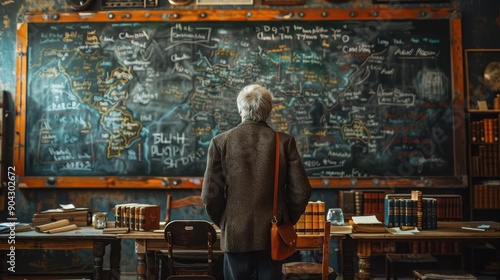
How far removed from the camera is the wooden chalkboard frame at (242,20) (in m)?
6.21

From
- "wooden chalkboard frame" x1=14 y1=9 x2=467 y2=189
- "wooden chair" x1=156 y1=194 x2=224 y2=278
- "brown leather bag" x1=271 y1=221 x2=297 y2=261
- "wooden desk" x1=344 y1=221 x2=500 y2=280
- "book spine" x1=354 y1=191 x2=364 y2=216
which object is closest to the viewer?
"brown leather bag" x1=271 y1=221 x2=297 y2=261

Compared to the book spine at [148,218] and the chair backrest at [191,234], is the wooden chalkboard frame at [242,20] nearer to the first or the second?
the book spine at [148,218]

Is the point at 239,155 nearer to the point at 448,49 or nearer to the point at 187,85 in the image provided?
the point at 187,85

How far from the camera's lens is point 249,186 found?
3102mm

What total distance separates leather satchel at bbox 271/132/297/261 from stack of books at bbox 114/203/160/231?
63.0 inches

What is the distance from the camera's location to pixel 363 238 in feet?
13.4

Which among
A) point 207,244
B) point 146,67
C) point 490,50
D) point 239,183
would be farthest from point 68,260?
point 490,50

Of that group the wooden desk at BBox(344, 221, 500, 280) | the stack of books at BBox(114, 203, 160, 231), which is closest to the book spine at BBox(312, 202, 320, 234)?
the wooden desk at BBox(344, 221, 500, 280)

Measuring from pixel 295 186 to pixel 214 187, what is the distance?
484 millimetres

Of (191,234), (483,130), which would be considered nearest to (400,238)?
(191,234)

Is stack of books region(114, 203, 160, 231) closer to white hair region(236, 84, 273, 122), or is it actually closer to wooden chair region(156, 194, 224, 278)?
wooden chair region(156, 194, 224, 278)

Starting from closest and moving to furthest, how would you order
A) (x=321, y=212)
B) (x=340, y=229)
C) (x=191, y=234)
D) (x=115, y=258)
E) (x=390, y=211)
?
(x=191, y=234) → (x=321, y=212) → (x=340, y=229) → (x=390, y=211) → (x=115, y=258)

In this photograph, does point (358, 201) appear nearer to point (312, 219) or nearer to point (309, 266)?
point (309, 266)

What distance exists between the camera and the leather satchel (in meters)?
3.02
